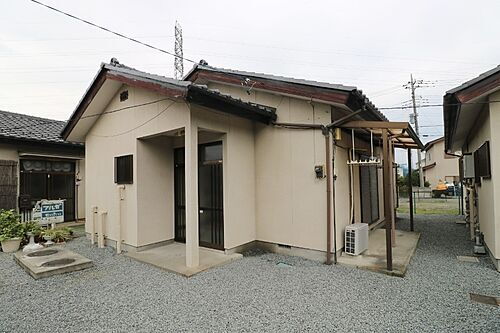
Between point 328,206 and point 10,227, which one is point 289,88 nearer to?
point 328,206

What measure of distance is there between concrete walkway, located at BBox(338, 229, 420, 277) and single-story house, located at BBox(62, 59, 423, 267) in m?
0.44

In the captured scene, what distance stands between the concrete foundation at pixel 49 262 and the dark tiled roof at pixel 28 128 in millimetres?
4199

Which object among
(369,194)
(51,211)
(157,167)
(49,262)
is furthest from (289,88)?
(51,211)

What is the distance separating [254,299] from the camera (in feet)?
12.3

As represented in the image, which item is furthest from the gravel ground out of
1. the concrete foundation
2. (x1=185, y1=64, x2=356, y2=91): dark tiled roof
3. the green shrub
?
(x1=185, y1=64, x2=356, y2=91): dark tiled roof

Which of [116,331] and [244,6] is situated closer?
[116,331]

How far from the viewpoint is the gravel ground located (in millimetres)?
3117

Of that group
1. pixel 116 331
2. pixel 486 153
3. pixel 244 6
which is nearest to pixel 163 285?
pixel 116 331

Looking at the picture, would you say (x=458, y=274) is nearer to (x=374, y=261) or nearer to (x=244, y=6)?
(x=374, y=261)

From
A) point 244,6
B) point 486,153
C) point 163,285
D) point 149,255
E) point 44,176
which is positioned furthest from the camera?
point 44,176

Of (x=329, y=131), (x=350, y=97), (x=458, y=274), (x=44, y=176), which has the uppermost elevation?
(x=350, y=97)

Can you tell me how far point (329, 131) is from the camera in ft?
17.7

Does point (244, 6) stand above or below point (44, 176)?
above

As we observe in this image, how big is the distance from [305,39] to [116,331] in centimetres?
1021
